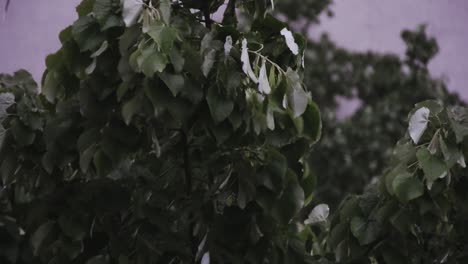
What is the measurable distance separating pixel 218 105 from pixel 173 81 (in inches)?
4.1

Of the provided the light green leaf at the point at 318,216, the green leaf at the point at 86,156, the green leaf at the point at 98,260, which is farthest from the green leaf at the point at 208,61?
the light green leaf at the point at 318,216

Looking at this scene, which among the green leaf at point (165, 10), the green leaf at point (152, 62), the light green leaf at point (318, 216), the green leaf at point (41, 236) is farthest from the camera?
the light green leaf at point (318, 216)

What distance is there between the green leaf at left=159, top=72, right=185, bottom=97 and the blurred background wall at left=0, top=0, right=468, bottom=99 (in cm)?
164

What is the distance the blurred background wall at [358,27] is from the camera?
10.6 ft

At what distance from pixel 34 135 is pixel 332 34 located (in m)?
5.59

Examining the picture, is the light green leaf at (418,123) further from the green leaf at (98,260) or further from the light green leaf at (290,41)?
the green leaf at (98,260)

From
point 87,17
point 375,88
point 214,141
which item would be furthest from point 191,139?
point 375,88

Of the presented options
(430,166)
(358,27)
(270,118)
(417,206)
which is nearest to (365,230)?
(417,206)

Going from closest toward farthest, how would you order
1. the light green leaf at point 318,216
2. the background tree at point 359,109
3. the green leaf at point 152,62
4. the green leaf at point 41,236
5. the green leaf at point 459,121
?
the green leaf at point 152,62
the green leaf at point 41,236
the green leaf at point 459,121
the light green leaf at point 318,216
the background tree at point 359,109

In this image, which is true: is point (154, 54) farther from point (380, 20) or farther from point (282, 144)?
point (380, 20)

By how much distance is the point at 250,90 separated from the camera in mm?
1653

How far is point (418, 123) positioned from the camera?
1859 mm

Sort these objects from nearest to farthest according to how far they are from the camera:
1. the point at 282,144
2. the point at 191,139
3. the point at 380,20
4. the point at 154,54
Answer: the point at 154,54 → the point at 282,144 → the point at 191,139 → the point at 380,20

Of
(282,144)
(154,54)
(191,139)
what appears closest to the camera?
(154,54)
